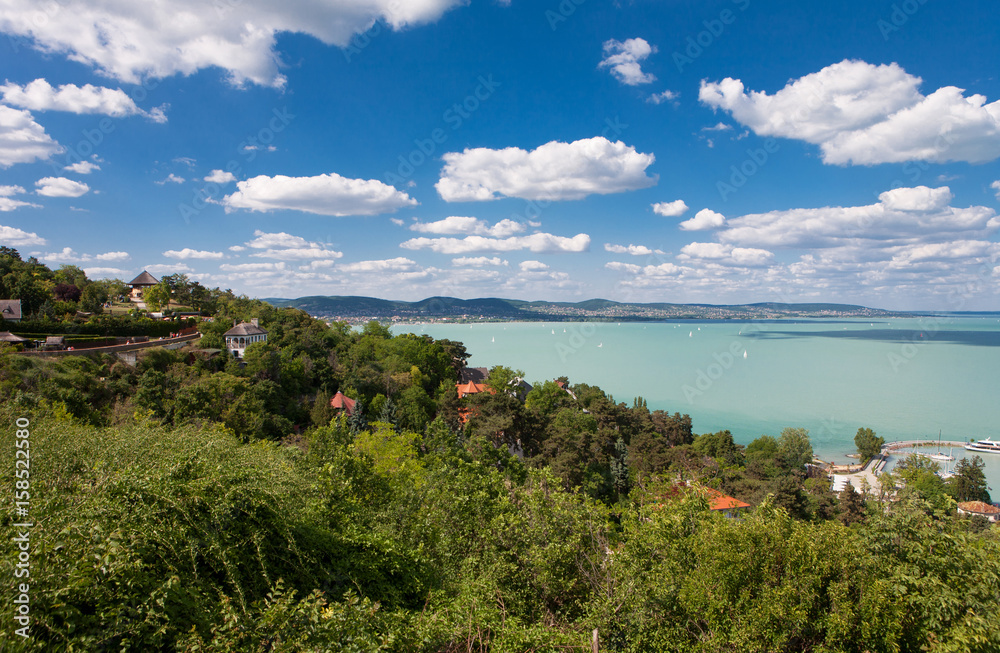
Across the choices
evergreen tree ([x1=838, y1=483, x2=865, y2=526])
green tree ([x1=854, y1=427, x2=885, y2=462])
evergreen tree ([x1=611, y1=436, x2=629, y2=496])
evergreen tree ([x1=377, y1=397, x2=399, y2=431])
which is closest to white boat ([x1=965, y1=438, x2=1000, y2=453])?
green tree ([x1=854, y1=427, x2=885, y2=462])

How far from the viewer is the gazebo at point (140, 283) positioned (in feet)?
140

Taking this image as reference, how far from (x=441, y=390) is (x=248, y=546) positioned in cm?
3260

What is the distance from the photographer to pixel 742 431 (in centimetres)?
4372

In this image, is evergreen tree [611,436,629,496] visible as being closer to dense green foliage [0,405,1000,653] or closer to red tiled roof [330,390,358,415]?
dense green foliage [0,405,1000,653]

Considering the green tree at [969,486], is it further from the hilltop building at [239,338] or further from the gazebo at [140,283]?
the gazebo at [140,283]

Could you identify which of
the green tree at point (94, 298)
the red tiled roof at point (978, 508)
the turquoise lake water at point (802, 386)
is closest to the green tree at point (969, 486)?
the red tiled roof at point (978, 508)

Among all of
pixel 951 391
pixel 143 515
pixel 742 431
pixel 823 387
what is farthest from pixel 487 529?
pixel 951 391

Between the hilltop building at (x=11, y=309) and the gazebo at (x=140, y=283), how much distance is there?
18.6 meters

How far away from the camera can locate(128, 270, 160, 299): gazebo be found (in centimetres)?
4266

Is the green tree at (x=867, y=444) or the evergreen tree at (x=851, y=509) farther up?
the evergreen tree at (x=851, y=509)

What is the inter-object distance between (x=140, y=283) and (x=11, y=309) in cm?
1968

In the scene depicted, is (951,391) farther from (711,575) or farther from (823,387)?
(711,575)

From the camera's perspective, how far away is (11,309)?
24.6 m

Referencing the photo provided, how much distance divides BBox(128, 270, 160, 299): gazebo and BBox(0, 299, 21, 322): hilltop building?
61.1ft
